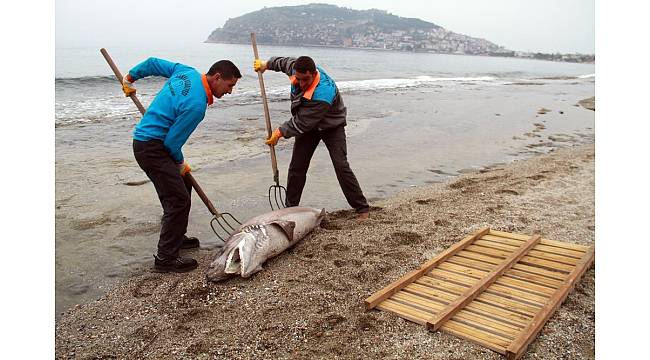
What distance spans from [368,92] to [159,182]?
19923 mm

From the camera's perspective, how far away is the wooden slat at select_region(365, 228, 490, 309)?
3.83 meters

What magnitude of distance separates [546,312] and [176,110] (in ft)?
11.0

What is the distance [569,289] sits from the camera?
13.1 feet

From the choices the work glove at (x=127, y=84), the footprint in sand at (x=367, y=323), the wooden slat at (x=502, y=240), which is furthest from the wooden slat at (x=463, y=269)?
the work glove at (x=127, y=84)

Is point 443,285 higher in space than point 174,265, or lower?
lower

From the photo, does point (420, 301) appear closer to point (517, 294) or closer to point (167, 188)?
point (517, 294)

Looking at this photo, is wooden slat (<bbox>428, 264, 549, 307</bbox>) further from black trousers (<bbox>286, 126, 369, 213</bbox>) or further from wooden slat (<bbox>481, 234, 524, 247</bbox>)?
black trousers (<bbox>286, 126, 369, 213</bbox>)

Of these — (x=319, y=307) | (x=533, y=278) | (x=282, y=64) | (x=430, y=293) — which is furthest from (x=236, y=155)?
(x=533, y=278)

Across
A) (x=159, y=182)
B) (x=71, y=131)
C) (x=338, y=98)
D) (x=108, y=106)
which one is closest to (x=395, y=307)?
(x=159, y=182)

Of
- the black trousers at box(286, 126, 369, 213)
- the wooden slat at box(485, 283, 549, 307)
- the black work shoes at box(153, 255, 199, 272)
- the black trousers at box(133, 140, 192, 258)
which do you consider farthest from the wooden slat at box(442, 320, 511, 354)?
the black trousers at box(286, 126, 369, 213)

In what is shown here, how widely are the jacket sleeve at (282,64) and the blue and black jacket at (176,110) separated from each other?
1414 mm

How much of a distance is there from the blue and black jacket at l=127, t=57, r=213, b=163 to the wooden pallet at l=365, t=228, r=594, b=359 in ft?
7.04

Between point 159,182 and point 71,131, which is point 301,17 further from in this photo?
point 159,182

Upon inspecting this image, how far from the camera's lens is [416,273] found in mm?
4254
